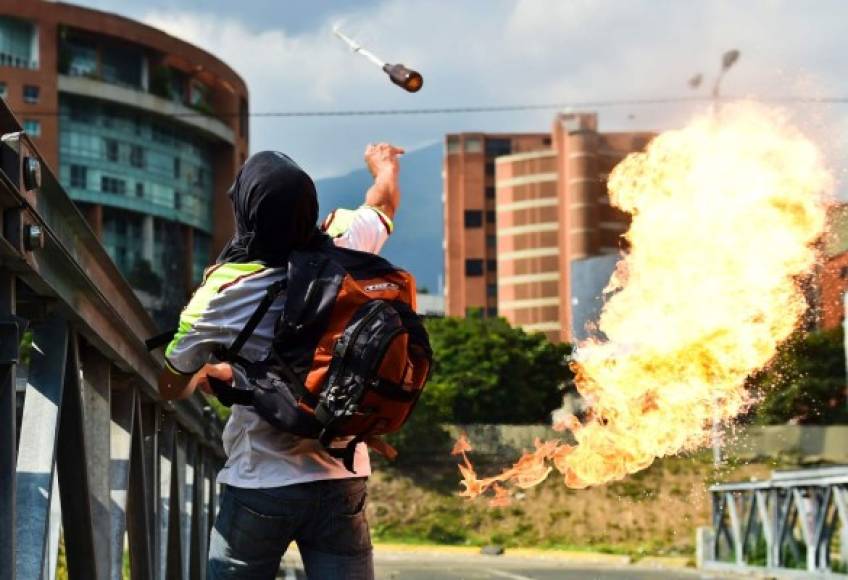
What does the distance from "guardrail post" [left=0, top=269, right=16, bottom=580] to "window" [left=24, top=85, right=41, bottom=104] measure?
79719 mm

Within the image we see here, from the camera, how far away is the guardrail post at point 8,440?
3756 mm

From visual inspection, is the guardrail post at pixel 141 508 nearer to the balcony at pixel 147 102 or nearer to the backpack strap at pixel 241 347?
the backpack strap at pixel 241 347

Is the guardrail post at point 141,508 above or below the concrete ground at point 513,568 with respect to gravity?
above

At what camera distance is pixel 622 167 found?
9.81 m

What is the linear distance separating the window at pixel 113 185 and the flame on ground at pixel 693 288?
77373 millimetres

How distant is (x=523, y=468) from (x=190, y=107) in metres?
85.9

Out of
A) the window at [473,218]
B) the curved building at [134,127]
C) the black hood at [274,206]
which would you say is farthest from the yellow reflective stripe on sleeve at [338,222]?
the window at [473,218]

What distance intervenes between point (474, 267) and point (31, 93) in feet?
151

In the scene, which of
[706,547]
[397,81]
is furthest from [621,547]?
[397,81]

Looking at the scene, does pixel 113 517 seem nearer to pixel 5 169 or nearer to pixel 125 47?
pixel 5 169

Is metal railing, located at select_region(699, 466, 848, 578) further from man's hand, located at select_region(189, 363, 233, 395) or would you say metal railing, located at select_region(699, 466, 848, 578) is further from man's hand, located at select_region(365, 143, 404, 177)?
man's hand, located at select_region(189, 363, 233, 395)

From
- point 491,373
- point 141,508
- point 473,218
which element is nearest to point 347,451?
point 141,508

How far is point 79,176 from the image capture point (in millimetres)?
84250

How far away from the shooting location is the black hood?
4055 millimetres
